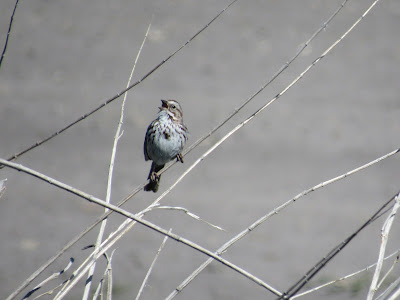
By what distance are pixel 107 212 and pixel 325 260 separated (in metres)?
0.78

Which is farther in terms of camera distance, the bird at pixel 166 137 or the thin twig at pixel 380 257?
the bird at pixel 166 137

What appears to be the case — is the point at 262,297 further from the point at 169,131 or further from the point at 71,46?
the point at 71,46

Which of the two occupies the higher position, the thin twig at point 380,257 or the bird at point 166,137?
the bird at point 166,137

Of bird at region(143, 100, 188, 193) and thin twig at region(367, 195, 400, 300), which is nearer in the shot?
thin twig at region(367, 195, 400, 300)

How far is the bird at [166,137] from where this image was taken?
6.17 metres

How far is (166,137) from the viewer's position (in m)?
6.19

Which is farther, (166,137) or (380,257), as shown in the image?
(166,137)

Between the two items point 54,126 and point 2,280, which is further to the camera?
point 54,126

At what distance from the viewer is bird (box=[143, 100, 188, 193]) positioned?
20.2 feet

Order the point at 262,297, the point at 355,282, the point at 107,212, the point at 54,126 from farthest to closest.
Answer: the point at 54,126 → the point at 262,297 → the point at 355,282 → the point at 107,212

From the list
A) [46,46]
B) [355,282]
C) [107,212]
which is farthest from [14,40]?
[107,212]

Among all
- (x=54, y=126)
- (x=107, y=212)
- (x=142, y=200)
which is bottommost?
(x=107, y=212)

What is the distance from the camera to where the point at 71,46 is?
30.9 feet

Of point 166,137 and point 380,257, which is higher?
point 166,137
